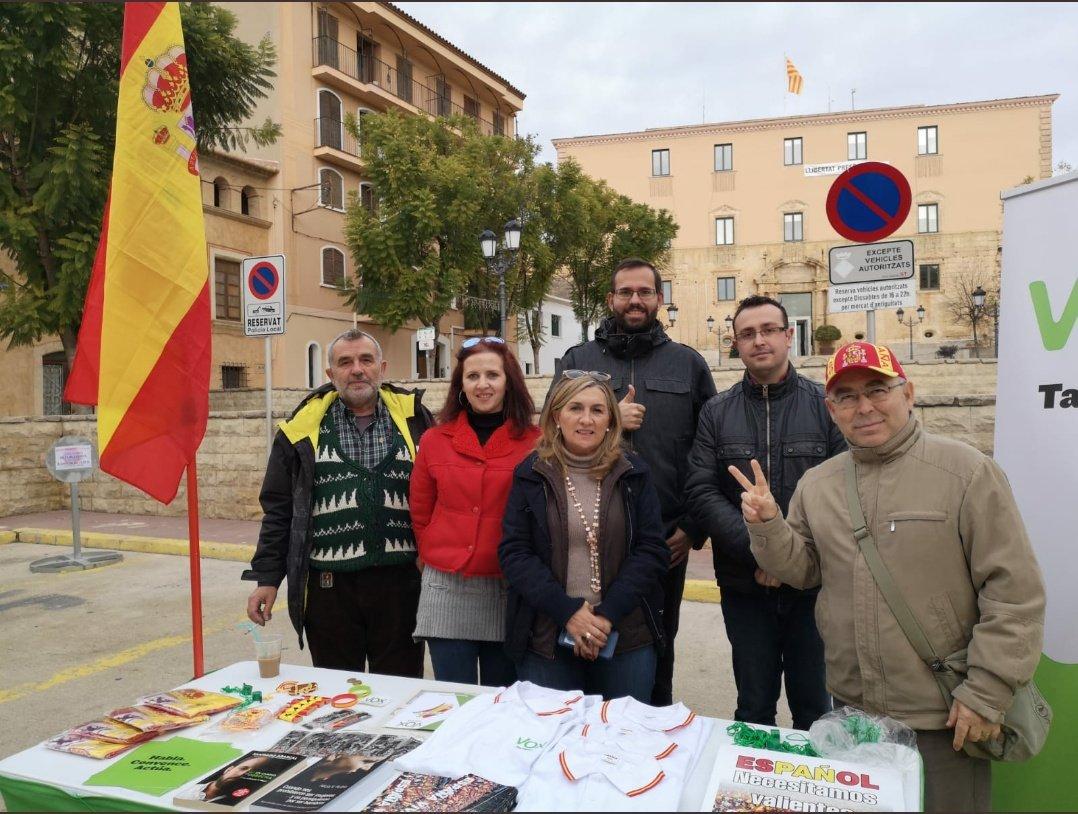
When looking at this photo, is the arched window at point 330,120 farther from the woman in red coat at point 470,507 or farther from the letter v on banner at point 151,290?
the woman in red coat at point 470,507

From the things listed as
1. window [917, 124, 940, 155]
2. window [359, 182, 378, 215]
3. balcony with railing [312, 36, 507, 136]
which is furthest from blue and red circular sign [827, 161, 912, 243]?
window [917, 124, 940, 155]

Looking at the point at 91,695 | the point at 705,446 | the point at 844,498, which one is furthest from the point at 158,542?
the point at 844,498

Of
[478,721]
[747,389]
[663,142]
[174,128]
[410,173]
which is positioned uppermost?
[663,142]

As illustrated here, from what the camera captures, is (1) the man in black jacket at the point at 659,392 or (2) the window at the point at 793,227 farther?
(2) the window at the point at 793,227

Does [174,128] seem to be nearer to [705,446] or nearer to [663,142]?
[705,446]

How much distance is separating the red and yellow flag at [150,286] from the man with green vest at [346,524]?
0.46 m

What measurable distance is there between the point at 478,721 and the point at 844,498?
4.25 feet

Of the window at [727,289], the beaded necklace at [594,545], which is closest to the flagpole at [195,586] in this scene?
the beaded necklace at [594,545]

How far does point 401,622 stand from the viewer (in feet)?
11.0

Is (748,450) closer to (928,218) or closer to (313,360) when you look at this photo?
(313,360)

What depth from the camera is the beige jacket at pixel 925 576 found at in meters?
2.07

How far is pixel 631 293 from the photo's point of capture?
3512mm

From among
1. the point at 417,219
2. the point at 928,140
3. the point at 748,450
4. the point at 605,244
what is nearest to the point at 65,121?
the point at 417,219

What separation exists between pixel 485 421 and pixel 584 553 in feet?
2.37
